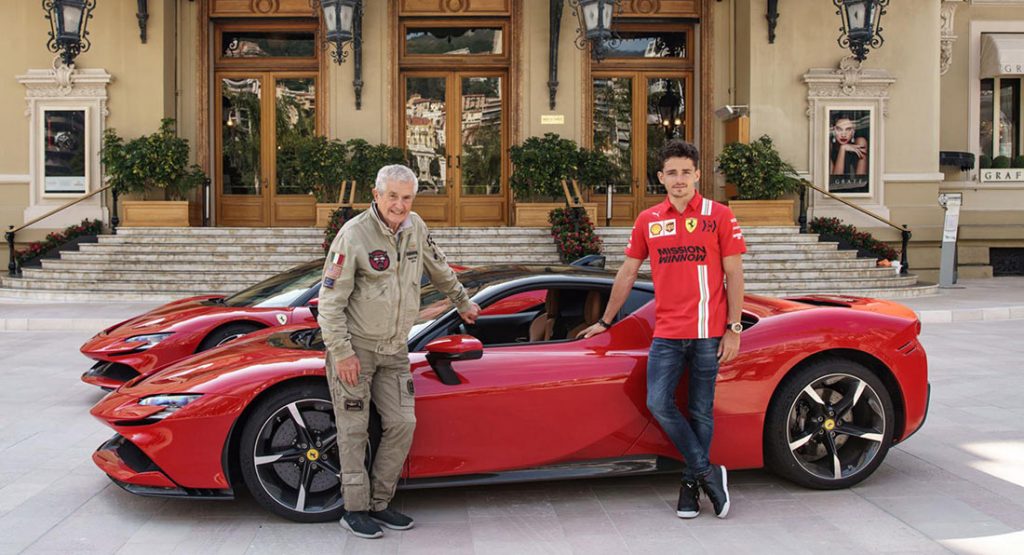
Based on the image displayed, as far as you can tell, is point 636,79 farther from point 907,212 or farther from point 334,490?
point 334,490

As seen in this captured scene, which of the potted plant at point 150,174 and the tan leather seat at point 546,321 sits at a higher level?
the potted plant at point 150,174

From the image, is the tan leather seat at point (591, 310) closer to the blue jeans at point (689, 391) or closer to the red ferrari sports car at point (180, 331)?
the blue jeans at point (689, 391)

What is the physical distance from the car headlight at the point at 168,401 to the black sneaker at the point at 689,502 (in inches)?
95.7

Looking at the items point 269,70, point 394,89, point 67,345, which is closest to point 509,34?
point 394,89

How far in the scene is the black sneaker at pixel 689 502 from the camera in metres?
4.65

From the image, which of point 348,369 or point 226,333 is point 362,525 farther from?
point 226,333

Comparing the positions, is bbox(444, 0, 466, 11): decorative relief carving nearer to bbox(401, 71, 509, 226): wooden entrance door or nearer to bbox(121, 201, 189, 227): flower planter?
bbox(401, 71, 509, 226): wooden entrance door

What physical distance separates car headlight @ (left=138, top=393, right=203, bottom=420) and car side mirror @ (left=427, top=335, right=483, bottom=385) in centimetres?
114

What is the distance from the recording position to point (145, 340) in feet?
24.0

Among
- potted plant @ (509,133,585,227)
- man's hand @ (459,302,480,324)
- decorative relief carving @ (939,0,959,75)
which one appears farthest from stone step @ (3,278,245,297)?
decorative relief carving @ (939,0,959,75)

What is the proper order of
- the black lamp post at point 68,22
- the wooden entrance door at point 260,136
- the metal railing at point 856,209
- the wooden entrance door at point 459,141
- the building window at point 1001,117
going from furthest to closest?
the building window at point 1001,117, the wooden entrance door at point 459,141, the wooden entrance door at point 260,136, the metal railing at point 856,209, the black lamp post at point 68,22

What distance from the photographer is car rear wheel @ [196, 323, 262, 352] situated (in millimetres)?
7473

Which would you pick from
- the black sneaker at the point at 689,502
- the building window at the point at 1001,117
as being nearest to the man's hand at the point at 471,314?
the black sneaker at the point at 689,502

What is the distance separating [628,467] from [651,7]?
676 inches
